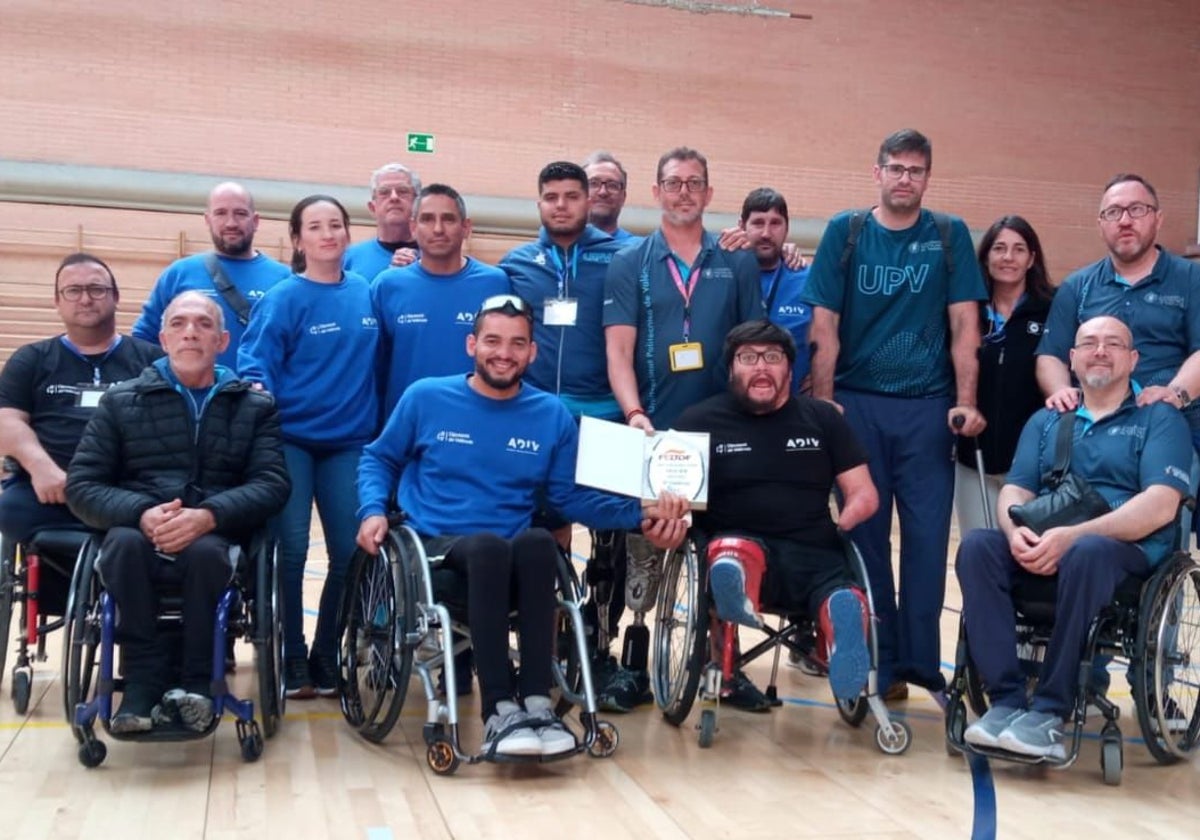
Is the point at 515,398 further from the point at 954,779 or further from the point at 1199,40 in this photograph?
the point at 1199,40

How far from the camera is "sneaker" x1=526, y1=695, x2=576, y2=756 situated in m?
2.77

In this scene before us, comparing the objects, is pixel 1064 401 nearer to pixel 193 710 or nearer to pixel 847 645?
pixel 847 645

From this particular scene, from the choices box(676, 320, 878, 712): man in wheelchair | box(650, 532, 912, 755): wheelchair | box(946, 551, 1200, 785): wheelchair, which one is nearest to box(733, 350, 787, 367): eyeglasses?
box(676, 320, 878, 712): man in wheelchair

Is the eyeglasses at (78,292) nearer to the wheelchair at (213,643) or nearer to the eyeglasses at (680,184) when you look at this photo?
the wheelchair at (213,643)

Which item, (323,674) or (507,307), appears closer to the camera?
(507,307)

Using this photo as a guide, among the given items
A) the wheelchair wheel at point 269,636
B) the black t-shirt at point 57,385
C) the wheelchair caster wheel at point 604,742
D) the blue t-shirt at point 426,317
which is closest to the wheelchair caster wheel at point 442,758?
the wheelchair caster wheel at point 604,742

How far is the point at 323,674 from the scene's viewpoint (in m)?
3.59

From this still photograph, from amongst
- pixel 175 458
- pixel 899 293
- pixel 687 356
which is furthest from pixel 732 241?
pixel 175 458

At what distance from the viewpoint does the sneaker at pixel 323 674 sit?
3.58 m

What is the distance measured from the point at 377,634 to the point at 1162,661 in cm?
190

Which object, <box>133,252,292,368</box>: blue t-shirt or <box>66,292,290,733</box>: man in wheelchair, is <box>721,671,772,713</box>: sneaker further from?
<box>133,252,292,368</box>: blue t-shirt

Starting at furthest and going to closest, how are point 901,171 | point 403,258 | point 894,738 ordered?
point 403,258, point 901,171, point 894,738

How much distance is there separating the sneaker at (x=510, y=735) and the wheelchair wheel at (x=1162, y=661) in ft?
4.61

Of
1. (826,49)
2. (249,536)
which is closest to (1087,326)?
(249,536)
